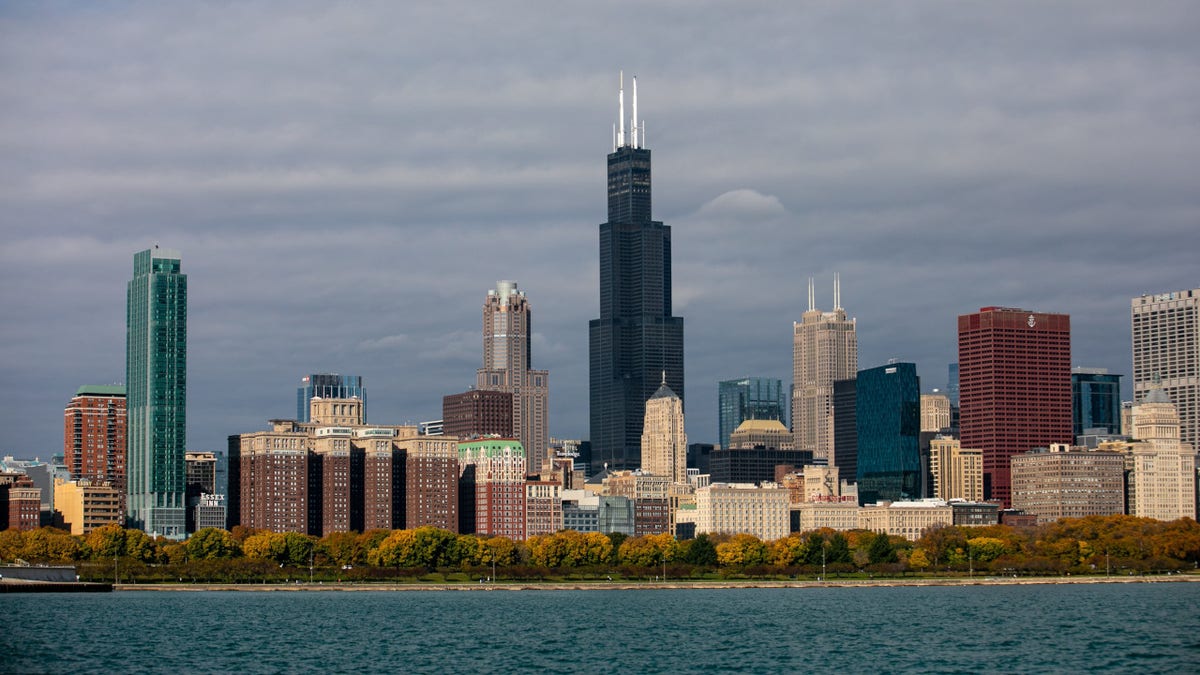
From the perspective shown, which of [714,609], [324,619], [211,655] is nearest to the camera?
[211,655]

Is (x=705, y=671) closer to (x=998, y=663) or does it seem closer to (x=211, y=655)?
(x=998, y=663)

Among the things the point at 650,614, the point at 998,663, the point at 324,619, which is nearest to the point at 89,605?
the point at 324,619

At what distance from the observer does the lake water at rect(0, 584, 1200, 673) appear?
118625mm

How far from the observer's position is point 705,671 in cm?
11594

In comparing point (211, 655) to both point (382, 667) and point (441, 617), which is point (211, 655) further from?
point (441, 617)

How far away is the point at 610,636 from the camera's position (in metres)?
144

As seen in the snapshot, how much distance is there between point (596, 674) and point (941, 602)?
274 feet

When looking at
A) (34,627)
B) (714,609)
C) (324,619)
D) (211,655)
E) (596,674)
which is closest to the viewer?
(596,674)

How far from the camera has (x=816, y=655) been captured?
12550cm

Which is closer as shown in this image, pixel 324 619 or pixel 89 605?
pixel 324 619

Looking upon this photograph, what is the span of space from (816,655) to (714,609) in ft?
180

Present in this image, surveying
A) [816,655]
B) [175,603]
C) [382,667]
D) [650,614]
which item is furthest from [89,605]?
[816,655]

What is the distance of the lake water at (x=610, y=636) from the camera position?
119m

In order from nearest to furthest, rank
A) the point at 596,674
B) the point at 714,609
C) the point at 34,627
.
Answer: the point at 596,674
the point at 34,627
the point at 714,609
